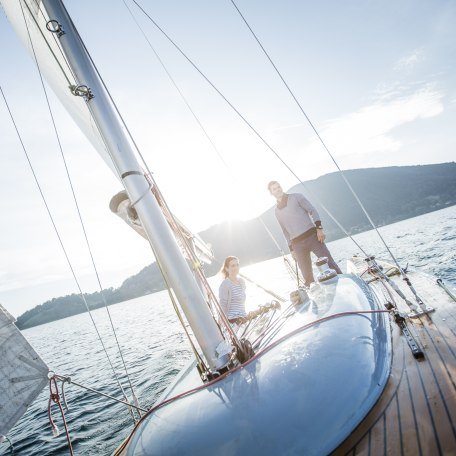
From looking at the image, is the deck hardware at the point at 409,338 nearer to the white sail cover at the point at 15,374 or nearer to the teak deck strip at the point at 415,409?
the teak deck strip at the point at 415,409

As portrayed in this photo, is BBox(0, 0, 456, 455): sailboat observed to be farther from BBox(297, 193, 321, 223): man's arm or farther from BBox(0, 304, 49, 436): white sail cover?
BBox(297, 193, 321, 223): man's arm

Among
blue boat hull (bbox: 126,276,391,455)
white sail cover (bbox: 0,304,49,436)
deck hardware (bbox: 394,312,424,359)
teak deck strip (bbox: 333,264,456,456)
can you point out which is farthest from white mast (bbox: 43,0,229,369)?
white sail cover (bbox: 0,304,49,436)

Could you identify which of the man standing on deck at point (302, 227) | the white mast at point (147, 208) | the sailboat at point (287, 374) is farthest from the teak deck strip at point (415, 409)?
the man standing on deck at point (302, 227)

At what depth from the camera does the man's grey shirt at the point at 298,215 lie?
5.37 metres

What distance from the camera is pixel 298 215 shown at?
541 cm

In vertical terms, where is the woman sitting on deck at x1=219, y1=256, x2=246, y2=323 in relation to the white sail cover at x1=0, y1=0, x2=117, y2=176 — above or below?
below

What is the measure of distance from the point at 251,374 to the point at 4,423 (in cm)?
256

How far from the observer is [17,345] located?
3.07 meters

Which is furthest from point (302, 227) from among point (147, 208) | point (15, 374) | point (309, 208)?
point (15, 374)

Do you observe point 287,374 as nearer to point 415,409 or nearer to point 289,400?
point 289,400

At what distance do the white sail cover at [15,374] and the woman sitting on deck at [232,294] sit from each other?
9.58 ft

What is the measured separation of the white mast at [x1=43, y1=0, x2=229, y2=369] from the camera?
2.38 meters

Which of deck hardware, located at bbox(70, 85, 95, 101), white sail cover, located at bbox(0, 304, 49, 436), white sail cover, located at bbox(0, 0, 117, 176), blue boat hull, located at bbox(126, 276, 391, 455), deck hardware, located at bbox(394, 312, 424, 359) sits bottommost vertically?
deck hardware, located at bbox(394, 312, 424, 359)

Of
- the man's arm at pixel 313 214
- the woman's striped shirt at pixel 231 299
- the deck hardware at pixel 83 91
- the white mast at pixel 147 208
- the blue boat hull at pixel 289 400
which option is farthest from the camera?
the woman's striped shirt at pixel 231 299
